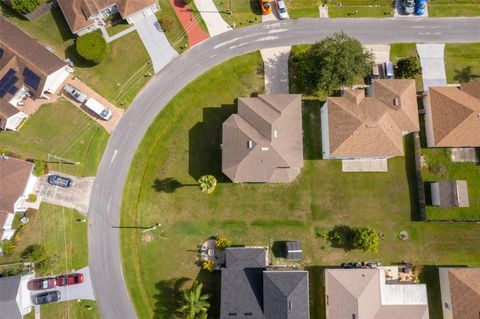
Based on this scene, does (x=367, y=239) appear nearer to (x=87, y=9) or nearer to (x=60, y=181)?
(x=60, y=181)

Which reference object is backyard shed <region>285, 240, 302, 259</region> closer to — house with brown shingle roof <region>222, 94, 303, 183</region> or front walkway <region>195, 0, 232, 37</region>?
house with brown shingle roof <region>222, 94, 303, 183</region>

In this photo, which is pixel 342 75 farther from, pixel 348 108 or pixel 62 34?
pixel 62 34

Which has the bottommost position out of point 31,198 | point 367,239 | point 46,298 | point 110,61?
point 46,298

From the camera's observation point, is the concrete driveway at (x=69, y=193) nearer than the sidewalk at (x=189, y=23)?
Yes

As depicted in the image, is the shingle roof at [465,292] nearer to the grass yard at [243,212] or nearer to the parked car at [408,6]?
the grass yard at [243,212]

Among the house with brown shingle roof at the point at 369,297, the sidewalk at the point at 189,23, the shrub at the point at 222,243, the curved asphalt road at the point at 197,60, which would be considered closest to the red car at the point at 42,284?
→ the curved asphalt road at the point at 197,60

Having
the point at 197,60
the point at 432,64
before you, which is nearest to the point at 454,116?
the point at 432,64
